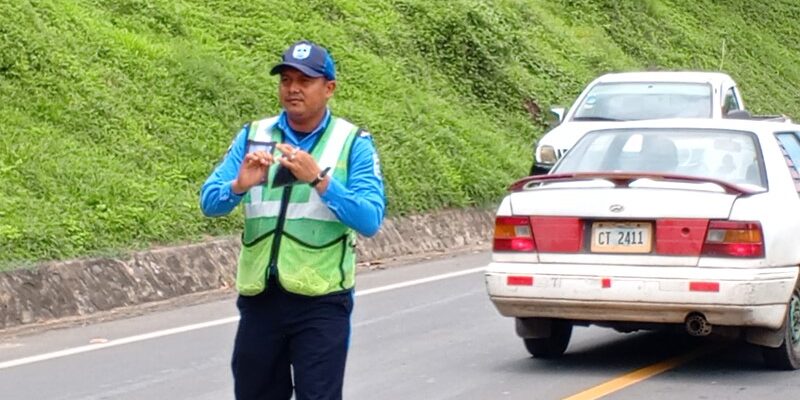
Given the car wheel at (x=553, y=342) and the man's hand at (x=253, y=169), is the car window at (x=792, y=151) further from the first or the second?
the man's hand at (x=253, y=169)

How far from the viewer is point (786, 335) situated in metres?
8.98

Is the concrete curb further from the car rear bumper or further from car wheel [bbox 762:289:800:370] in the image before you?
car wheel [bbox 762:289:800:370]

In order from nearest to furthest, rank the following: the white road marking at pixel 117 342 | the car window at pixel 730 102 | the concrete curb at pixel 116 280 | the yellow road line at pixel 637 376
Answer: the yellow road line at pixel 637 376
the white road marking at pixel 117 342
the concrete curb at pixel 116 280
the car window at pixel 730 102

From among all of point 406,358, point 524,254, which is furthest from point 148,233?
point 524,254

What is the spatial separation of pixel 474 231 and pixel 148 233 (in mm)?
5548

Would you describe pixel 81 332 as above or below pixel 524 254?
below

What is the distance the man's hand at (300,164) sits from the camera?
491 centimetres

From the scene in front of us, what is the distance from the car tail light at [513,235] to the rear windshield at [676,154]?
2.57ft

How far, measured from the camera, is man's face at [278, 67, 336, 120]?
5.09 m

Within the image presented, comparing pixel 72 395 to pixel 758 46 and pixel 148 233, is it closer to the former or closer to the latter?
pixel 148 233

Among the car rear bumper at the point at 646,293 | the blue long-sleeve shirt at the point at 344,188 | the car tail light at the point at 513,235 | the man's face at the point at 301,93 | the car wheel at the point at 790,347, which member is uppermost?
the man's face at the point at 301,93

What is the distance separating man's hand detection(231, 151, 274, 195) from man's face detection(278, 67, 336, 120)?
0.24 m

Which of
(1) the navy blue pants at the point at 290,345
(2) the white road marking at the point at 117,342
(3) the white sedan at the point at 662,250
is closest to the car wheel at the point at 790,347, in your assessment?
(3) the white sedan at the point at 662,250

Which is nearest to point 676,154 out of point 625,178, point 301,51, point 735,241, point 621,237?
point 625,178
